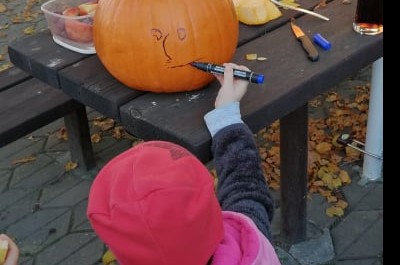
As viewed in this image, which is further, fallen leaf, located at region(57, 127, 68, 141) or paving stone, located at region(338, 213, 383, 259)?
fallen leaf, located at region(57, 127, 68, 141)

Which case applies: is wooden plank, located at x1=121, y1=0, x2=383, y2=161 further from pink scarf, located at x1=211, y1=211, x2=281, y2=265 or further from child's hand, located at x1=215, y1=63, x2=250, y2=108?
pink scarf, located at x1=211, y1=211, x2=281, y2=265

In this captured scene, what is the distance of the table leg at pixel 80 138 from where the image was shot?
296 centimetres

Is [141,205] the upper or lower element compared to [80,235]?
upper

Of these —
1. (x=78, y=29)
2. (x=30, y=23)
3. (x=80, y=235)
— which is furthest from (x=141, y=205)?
(x=30, y=23)

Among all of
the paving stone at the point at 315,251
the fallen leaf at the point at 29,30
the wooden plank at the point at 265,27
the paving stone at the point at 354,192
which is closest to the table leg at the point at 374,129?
the paving stone at the point at 354,192

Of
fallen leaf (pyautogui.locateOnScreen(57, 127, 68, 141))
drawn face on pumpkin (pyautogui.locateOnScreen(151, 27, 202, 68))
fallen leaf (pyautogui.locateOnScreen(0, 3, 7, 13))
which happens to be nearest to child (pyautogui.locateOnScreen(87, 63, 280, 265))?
drawn face on pumpkin (pyautogui.locateOnScreen(151, 27, 202, 68))

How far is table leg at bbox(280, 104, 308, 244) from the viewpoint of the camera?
2.22 meters

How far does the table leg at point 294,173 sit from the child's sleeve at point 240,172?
2.36 ft

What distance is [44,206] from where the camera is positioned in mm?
2922

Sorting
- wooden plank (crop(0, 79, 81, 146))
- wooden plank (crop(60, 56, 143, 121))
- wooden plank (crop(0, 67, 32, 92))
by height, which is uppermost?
wooden plank (crop(60, 56, 143, 121))

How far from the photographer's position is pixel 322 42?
1805mm

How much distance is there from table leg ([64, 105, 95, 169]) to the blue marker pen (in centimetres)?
140
